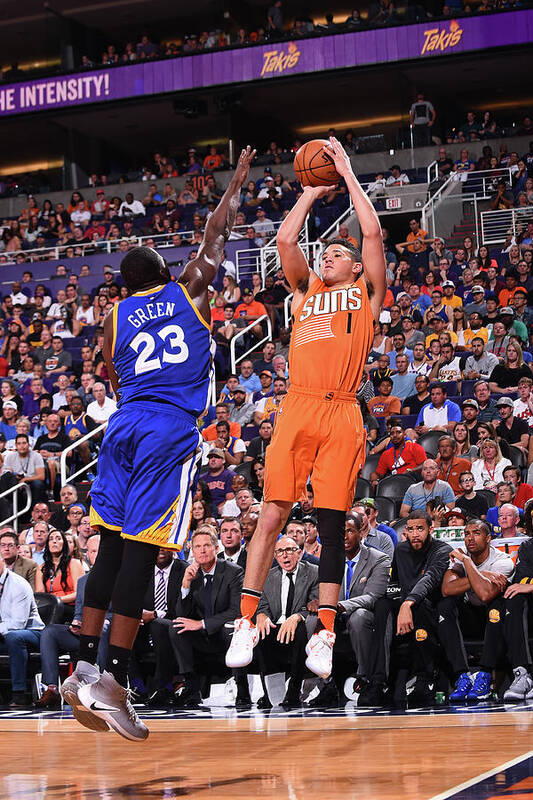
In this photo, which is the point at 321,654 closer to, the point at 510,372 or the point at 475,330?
the point at 510,372

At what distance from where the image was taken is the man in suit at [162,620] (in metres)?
8.68

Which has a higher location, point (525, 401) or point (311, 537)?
point (525, 401)

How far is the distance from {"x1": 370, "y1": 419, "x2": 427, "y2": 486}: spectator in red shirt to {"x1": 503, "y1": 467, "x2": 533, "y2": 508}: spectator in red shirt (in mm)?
1339

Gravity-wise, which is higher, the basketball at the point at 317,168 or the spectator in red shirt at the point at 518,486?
the basketball at the point at 317,168

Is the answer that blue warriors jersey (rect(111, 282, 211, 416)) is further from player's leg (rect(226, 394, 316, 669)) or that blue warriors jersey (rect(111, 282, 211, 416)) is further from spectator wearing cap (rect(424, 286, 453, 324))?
spectator wearing cap (rect(424, 286, 453, 324))

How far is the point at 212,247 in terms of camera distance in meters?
5.35

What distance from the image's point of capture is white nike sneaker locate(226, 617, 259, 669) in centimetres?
537

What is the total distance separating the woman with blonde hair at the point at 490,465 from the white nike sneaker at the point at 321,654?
18.2 ft

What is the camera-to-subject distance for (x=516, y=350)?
504 inches

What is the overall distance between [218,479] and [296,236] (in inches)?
264

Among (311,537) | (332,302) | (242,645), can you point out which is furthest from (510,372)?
(242,645)

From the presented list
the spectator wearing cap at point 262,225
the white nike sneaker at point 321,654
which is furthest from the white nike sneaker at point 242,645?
the spectator wearing cap at point 262,225

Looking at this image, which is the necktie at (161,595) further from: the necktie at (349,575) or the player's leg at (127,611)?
the player's leg at (127,611)

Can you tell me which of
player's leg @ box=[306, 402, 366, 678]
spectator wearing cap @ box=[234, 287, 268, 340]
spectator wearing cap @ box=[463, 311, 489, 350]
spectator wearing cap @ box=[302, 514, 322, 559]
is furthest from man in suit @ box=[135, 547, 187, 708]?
spectator wearing cap @ box=[234, 287, 268, 340]
